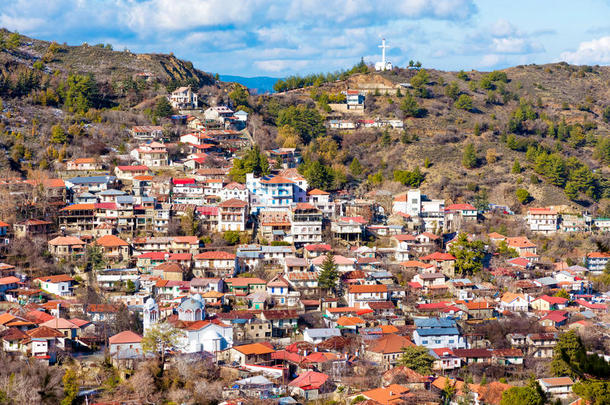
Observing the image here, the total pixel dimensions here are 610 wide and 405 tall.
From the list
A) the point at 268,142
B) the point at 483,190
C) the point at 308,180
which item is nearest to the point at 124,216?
the point at 308,180

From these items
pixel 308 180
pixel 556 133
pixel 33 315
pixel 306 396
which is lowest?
pixel 306 396

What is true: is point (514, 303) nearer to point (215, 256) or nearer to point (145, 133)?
point (215, 256)

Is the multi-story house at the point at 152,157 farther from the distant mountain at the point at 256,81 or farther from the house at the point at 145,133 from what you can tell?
the distant mountain at the point at 256,81

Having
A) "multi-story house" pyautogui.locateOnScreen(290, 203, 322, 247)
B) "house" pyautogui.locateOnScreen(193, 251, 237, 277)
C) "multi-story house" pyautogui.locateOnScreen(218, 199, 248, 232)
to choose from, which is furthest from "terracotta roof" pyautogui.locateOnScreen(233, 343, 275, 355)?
"multi-story house" pyautogui.locateOnScreen(218, 199, 248, 232)

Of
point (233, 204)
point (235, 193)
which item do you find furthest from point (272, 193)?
point (233, 204)

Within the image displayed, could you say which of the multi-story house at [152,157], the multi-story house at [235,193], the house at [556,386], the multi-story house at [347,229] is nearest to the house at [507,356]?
the house at [556,386]

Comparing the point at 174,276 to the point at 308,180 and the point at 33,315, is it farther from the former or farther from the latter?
the point at 308,180
